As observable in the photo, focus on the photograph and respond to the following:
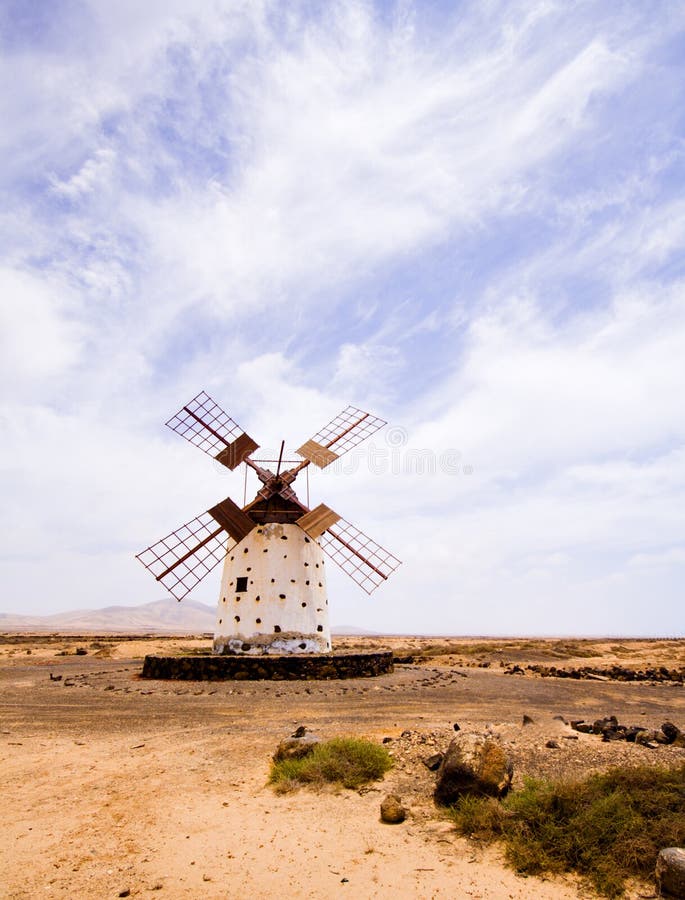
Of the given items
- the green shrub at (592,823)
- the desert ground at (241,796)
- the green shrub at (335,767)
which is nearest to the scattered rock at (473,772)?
the green shrub at (592,823)

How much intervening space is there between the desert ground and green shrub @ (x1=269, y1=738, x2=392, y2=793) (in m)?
0.20

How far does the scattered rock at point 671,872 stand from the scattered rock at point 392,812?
2506 mm

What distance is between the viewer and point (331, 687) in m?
17.2

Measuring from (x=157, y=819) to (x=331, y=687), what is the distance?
1112cm

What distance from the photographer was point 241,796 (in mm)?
7254

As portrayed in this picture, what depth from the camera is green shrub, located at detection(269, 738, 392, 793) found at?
7.43 meters

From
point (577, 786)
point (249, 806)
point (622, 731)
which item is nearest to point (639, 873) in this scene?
point (577, 786)

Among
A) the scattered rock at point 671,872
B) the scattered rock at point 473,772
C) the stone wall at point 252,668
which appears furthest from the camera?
the stone wall at point 252,668

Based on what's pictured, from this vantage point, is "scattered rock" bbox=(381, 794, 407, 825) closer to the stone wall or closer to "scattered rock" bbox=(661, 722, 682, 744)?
"scattered rock" bbox=(661, 722, 682, 744)

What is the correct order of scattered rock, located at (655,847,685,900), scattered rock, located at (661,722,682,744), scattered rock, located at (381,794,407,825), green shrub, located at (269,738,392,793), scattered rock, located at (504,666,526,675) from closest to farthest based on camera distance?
scattered rock, located at (655,847,685,900) → scattered rock, located at (381,794,407,825) → green shrub, located at (269,738,392,793) → scattered rock, located at (661,722,682,744) → scattered rock, located at (504,666,526,675)

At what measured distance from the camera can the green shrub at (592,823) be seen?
201 inches

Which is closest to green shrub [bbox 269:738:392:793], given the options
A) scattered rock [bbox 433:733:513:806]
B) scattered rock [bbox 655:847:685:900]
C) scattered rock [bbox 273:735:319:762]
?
scattered rock [bbox 273:735:319:762]

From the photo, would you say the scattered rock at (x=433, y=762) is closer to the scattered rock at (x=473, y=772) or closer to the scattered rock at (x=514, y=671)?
the scattered rock at (x=473, y=772)

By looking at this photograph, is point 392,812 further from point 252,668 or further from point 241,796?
point 252,668
